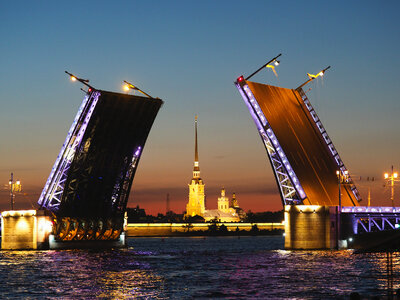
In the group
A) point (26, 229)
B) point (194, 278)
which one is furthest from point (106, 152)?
point (194, 278)

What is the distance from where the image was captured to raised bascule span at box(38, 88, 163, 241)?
2475 inches

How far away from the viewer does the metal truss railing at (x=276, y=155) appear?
6562 centimetres

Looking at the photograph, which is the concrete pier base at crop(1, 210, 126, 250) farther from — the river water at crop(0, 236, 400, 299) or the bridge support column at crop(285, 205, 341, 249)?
the bridge support column at crop(285, 205, 341, 249)

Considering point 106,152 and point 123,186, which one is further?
point 123,186

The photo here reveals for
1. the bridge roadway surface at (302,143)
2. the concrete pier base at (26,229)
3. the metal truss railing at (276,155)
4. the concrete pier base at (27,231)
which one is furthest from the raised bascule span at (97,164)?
the bridge roadway surface at (302,143)

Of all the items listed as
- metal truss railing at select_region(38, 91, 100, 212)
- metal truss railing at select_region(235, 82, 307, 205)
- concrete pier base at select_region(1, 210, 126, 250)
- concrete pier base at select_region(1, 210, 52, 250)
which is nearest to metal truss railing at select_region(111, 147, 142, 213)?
metal truss railing at select_region(38, 91, 100, 212)

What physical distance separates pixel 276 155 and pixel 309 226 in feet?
22.8

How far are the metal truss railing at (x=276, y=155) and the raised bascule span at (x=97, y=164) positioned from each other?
298 inches

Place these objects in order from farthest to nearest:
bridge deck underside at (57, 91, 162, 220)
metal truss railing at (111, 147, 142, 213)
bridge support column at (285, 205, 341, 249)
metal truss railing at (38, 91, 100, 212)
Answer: metal truss railing at (111, 147, 142, 213), bridge support column at (285, 205, 341, 249), bridge deck underside at (57, 91, 162, 220), metal truss railing at (38, 91, 100, 212)

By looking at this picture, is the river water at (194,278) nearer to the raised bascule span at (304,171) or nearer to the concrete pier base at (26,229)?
the raised bascule span at (304,171)

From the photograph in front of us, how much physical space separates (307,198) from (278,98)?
363 inches

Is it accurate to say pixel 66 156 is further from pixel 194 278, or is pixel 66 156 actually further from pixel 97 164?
pixel 194 278

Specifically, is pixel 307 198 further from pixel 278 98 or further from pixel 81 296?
pixel 81 296

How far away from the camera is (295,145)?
68.1 metres
